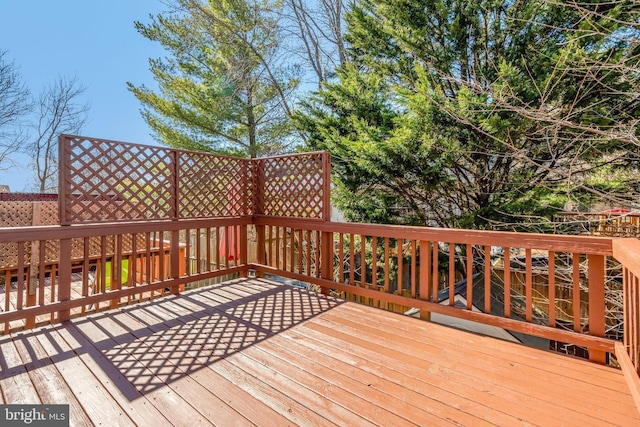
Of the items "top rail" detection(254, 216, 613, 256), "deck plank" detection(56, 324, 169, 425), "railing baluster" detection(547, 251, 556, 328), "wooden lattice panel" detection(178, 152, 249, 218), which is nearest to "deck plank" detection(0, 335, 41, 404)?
"deck plank" detection(56, 324, 169, 425)

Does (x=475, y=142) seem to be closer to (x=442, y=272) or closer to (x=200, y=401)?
(x=442, y=272)

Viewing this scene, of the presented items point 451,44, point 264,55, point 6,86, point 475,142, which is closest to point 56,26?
point 6,86

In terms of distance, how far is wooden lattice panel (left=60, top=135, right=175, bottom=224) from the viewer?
290 cm

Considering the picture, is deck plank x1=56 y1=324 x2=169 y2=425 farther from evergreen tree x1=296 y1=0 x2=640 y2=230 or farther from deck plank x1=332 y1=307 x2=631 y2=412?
evergreen tree x1=296 y1=0 x2=640 y2=230

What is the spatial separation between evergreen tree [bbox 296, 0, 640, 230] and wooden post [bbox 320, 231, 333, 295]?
5.65 feet

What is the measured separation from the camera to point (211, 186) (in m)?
4.06

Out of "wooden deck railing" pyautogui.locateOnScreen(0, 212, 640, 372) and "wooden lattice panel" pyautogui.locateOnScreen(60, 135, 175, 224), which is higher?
"wooden lattice panel" pyautogui.locateOnScreen(60, 135, 175, 224)

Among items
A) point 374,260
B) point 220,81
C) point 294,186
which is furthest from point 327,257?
point 220,81

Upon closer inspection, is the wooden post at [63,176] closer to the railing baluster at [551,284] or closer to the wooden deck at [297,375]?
the wooden deck at [297,375]

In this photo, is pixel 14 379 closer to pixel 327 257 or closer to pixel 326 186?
pixel 327 257

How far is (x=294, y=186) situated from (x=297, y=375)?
249 cm

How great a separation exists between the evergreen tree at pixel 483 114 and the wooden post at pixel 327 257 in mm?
1721

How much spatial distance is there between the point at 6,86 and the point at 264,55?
24.2 feet

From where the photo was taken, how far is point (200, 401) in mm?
1739
